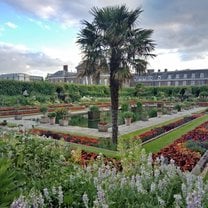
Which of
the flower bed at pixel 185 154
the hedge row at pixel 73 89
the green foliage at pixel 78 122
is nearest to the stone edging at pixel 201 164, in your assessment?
the flower bed at pixel 185 154

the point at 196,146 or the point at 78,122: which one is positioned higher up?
the point at 196,146

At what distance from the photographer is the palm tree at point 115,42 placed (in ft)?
33.3

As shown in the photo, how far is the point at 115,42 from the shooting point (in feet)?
33.6

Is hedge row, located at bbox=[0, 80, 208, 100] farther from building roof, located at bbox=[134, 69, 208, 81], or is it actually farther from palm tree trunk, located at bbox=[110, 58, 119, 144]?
building roof, located at bbox=[134, 69, 208, 81]

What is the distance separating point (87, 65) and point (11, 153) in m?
5.61

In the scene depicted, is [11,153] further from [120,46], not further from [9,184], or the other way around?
[120,46]

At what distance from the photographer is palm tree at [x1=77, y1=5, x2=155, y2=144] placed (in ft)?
33.3

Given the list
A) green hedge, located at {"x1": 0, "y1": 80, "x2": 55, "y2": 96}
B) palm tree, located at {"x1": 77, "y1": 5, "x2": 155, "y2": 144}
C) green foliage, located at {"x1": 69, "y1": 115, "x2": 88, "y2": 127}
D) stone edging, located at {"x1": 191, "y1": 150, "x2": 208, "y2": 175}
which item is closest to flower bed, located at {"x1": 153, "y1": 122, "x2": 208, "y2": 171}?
stone edging, located at {"x1": 191, "y1": 150, "x2": 208, "y2": 175}

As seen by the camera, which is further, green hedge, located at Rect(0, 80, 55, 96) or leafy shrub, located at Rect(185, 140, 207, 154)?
green hedge, located at Rect(0, 80, 55, 96)

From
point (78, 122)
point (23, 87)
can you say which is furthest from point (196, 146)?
point (23, 87)

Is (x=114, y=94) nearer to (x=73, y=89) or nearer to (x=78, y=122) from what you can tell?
(x=78, y=122)

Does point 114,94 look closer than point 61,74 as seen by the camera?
Yes

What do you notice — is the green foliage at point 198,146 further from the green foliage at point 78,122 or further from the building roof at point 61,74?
the building roof at point 61,74

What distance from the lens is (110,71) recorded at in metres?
10.6
